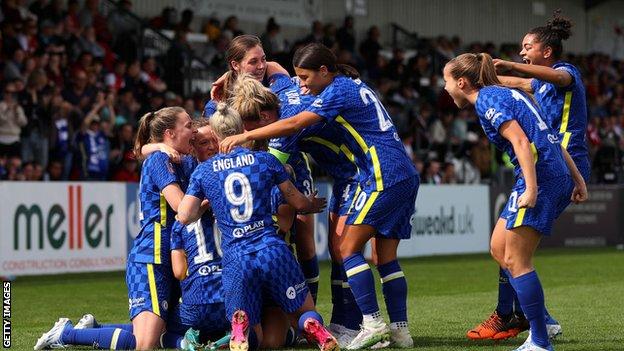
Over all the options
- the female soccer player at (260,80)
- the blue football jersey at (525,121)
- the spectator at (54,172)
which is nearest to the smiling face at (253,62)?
the female soccer player at (260,80)

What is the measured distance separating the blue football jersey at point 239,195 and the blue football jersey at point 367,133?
0.66 m

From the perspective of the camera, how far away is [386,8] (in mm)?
30781

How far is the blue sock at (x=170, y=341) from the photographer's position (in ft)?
25.1

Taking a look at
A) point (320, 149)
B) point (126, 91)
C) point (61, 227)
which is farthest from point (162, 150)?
point (126, 91)

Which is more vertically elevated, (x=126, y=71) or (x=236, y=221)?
(x=126, y=71)

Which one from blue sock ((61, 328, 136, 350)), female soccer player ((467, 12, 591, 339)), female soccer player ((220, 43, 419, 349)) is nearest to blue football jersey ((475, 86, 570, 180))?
female soccer player ((220, 43, 419, 349))

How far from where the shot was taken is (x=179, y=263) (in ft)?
25.1

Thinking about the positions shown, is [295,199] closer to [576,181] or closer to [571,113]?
[576,181]

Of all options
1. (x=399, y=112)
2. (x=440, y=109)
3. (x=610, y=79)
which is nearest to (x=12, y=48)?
(x=399, y=112)

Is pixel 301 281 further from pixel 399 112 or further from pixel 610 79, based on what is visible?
pixel 610 79

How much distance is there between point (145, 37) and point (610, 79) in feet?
51.8

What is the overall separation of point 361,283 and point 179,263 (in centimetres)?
117

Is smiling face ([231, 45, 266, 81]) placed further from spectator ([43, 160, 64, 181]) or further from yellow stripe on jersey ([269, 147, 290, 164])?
spectator ([43, 160, 64, 181])

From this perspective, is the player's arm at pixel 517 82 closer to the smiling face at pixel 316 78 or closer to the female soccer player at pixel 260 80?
the smiling face at pixel 316 78
